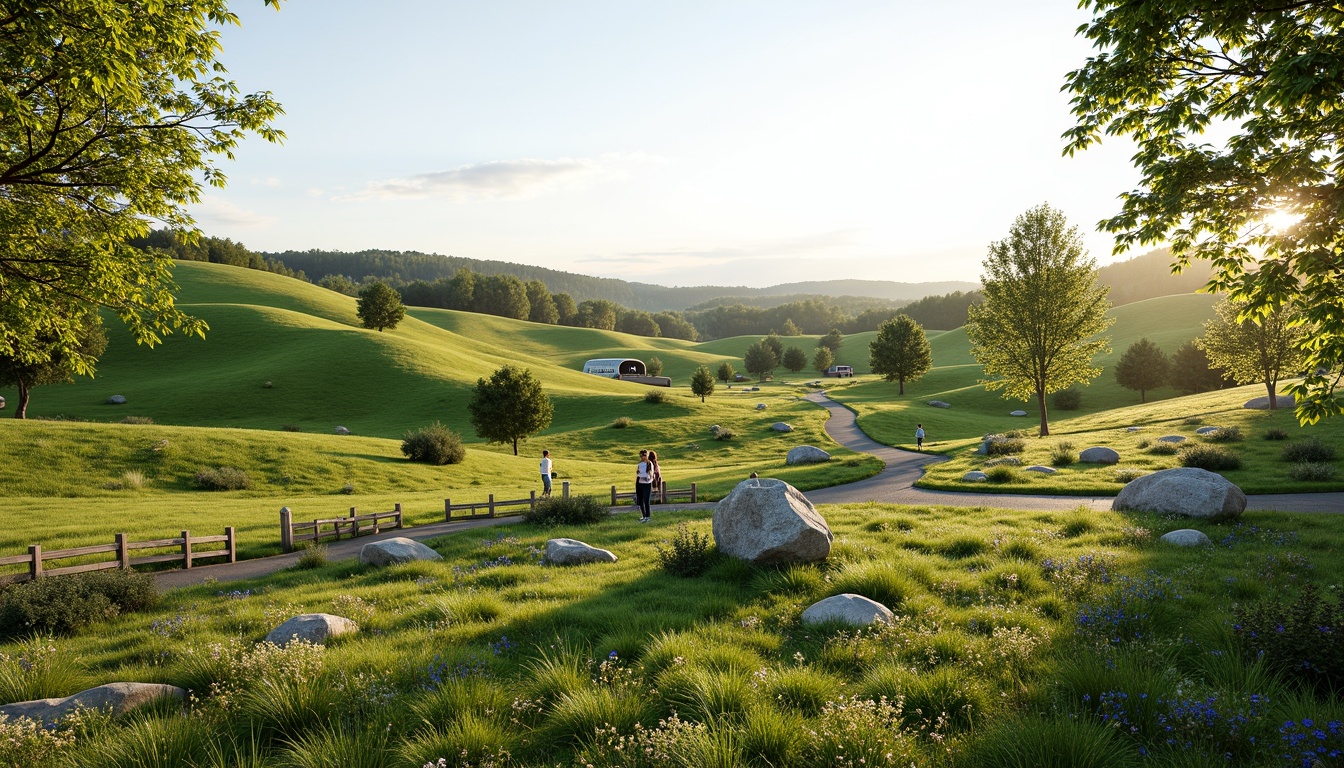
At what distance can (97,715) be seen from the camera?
253 inches

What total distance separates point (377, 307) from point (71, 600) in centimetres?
9472

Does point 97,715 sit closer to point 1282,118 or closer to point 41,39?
point 41,39

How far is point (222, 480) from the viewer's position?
32.1 meters

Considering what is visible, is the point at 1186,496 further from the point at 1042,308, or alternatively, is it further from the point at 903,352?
the point at 903,352

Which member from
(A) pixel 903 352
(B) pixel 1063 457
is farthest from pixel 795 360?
(B) pixel 1063 457

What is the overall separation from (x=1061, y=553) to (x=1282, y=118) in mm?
8409

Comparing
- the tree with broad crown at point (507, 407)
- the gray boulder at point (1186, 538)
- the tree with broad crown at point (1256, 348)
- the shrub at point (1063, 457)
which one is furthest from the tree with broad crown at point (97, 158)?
the tree with broad crown at point (1256, 348)

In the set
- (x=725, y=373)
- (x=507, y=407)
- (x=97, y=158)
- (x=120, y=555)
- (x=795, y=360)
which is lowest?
(x=120, y=555)

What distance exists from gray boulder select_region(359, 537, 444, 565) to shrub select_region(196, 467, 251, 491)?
22.3 metres

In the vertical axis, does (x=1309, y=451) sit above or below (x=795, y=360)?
below

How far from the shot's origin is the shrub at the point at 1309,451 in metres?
24.5

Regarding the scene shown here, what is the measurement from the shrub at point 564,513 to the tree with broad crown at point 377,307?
8821cm

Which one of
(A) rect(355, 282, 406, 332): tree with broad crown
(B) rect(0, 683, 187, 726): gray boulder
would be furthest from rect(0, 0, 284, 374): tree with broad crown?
(A) rect(355, 282, 406, 332): tree with broad crown

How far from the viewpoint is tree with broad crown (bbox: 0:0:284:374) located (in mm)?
10891
